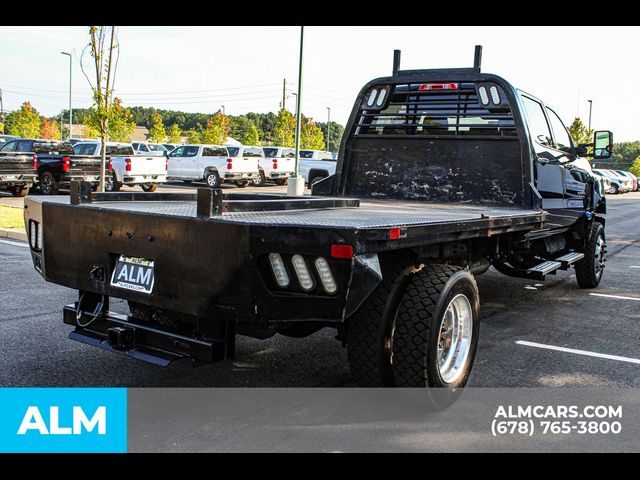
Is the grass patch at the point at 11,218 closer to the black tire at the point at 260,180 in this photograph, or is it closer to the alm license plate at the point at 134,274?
the alm license plate at the point at 134,274

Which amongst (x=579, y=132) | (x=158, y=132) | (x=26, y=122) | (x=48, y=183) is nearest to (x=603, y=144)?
(x=48, y=183)

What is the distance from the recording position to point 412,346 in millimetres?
3611

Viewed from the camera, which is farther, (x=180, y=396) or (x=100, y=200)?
(x=100, y=200)

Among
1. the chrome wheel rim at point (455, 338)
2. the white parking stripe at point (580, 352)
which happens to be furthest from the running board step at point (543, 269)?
the chrome wheel rim at point (455, 338)

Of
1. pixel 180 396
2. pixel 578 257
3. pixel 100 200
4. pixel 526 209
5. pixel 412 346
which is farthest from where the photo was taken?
pixel 578 257

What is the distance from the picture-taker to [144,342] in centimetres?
373

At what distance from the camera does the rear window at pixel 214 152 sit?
2825 centimetres

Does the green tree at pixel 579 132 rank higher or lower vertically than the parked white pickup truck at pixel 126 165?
higher

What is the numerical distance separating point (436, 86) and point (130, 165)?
54.2 ft

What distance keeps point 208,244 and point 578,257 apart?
5.35m

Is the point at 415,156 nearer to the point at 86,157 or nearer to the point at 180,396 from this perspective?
the point at 180,396

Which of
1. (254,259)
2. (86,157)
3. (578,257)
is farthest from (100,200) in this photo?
(86,157)

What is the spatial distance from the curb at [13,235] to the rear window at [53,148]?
9273mm

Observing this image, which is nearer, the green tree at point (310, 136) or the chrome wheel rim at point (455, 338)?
the chrome wheel rim at point (455, 338)
